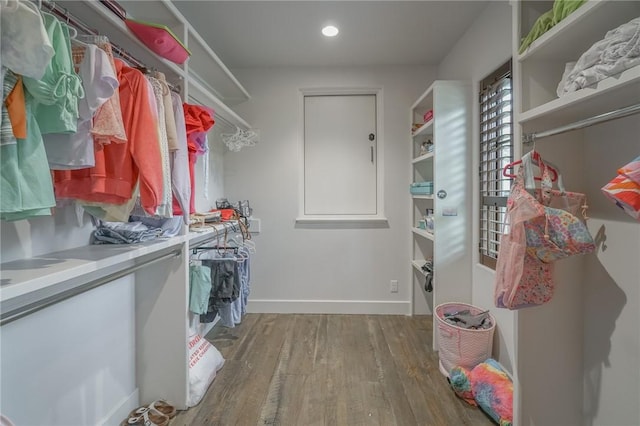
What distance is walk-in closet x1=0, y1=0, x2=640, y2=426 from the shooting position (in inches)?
34.8

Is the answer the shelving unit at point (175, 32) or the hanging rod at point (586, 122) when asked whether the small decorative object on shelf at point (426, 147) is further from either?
the shelving unit at point (175, 32)

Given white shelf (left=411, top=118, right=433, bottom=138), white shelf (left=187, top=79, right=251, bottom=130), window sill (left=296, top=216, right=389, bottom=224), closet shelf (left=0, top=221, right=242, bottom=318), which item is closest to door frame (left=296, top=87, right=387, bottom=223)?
window sill (left=296, top=216, right=389, bottom=224)

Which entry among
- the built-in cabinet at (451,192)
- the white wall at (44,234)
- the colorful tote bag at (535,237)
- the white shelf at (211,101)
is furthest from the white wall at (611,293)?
the white wall at (44,234)

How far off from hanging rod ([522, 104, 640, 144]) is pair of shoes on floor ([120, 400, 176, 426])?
7.17 ft

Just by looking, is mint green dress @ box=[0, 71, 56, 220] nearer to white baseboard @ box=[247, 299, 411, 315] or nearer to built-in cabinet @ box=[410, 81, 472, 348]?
built-in cabinet @ box=[410, 81, 472, 348]

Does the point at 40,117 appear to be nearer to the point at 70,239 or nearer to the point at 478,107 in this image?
the point at 70,239

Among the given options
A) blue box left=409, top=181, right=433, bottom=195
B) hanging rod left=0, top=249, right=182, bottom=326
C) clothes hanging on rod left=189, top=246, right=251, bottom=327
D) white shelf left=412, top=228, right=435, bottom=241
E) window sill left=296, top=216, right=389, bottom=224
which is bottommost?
clothes hanging on rod left=189, top=246, right=251, bottom=327

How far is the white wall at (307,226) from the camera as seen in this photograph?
9.21 feet

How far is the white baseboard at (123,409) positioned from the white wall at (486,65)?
218cm

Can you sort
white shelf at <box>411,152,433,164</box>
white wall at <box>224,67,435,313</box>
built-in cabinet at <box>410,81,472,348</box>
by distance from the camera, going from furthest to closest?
white wall at <box>224,67,435,313</box>
white shelf at <box>411,152,433,164</box>
built-in cabinet at <box>410,81,472,348</box>

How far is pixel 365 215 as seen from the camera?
289cm

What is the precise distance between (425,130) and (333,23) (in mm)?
1146

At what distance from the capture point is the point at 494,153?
1.87 m

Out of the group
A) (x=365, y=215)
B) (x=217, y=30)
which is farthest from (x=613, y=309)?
(x=217, y=30)
